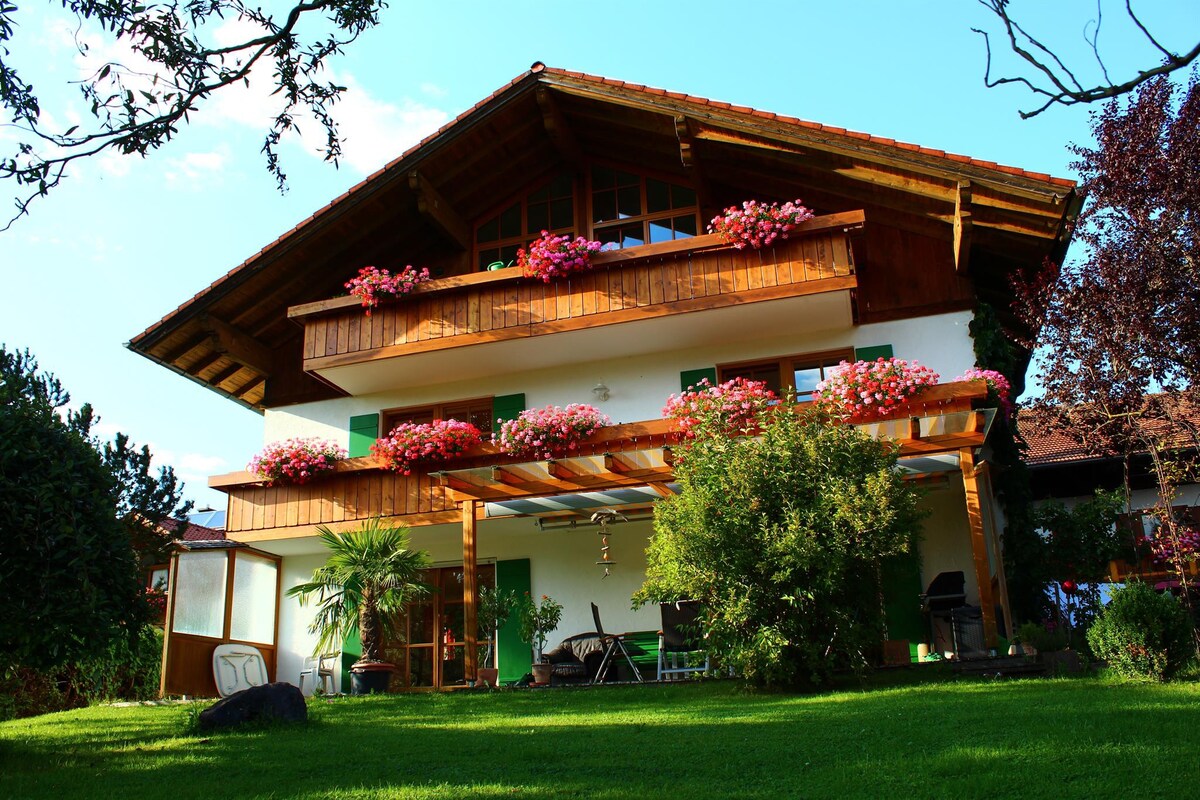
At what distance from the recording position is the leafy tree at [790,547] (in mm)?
8742

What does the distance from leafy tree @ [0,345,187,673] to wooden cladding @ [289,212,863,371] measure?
690cm

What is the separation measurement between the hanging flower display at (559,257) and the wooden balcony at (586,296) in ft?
0.53

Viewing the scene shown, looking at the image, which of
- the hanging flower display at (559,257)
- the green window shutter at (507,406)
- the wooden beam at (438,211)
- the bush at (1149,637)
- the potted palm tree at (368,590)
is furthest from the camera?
the green window shutter at (507,406)

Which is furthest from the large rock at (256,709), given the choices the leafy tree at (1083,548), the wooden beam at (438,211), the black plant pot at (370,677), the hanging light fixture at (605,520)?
the leafy tree at (1083,548)

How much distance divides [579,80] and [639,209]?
6.48 ft

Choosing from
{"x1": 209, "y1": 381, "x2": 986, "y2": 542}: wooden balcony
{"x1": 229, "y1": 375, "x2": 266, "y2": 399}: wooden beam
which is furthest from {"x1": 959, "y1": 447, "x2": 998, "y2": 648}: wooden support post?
{"x1": 229, "y1": 375, "x2": 266, "y2": 399}: wooden beam

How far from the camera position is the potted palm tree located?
11.5 meters

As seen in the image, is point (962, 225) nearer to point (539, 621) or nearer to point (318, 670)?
point (539, 621)

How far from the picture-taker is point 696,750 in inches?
243

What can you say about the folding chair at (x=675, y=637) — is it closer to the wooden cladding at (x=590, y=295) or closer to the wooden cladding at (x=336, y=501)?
the wooden cladding at (x=336, y=501)

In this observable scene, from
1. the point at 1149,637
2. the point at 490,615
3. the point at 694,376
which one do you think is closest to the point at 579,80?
the point at 694,376

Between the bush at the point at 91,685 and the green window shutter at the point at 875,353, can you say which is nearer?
the green window shutter at the point at 875,353

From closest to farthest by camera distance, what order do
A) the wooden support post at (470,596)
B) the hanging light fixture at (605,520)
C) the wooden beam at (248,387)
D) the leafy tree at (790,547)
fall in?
the leafy tree at (790,547) → the wooden support post at (470,596) → the hanging light fixture at (605,520) → the wooden beam at (248,387)

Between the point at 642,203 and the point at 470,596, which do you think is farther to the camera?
the point at 642,203
